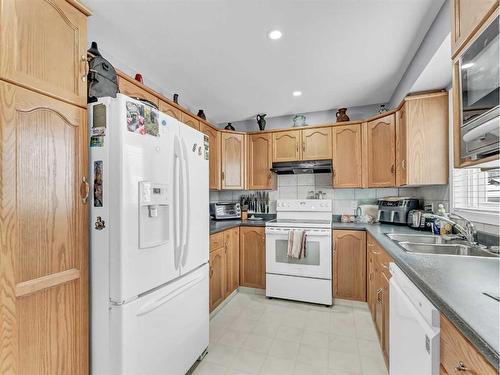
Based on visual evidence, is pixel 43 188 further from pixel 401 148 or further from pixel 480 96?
pixel 401 148

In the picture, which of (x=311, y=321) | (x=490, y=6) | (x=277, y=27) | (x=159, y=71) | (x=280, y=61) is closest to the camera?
(x=490, y=6)

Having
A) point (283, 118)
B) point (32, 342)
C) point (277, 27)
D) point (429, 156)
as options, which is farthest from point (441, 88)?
point (32, 342)

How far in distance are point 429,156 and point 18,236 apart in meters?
2.78

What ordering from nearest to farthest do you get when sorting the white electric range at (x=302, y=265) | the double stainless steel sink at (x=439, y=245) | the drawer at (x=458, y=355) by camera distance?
1. the drawer at (x=458, y=355)
2. the double stainless steel sink at (x=439, y=245)
3. the white electric range at (x=302, y=265)

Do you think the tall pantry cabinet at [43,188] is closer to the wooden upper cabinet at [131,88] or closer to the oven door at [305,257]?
the wooden upper cabinet at [131,88]

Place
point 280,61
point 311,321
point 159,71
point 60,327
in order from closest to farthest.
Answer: point 60,327 < point 280,61 < point 159,71 < point 311,321

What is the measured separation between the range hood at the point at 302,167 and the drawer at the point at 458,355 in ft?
8.05

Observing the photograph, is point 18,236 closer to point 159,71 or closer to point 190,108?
point 159,71

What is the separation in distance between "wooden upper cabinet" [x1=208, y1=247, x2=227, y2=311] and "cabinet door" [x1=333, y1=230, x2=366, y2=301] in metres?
1.26

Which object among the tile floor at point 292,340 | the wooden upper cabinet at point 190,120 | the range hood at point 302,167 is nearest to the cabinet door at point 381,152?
the range hood at point 302,167

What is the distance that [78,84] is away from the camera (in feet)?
4.25

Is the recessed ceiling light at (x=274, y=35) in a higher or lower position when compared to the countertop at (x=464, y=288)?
higher

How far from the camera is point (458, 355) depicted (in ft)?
2.44

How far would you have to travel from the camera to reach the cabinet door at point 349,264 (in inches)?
109
